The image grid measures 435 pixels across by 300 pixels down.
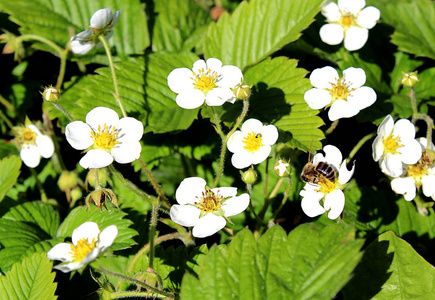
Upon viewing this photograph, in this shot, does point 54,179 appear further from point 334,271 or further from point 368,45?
point 368,45

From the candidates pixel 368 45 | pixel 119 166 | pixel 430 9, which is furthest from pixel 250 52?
pixel 430 9

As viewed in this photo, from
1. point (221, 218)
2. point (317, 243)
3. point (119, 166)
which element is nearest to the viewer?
point (317, 243)

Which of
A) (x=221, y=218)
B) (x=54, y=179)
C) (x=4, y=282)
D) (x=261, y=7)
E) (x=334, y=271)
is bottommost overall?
(x=54, y=179)

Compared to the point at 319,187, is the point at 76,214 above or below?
below

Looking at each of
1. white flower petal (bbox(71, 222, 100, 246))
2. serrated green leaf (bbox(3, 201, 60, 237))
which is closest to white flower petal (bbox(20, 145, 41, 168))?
serrated green leaf (bbox(3, 201, 60, 237))

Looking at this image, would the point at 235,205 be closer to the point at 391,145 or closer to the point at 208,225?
the point at 208,225

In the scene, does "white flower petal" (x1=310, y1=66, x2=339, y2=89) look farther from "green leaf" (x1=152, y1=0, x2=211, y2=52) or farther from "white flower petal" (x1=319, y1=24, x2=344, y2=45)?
"green leaf" (x1=152, y1=0, x2=211, y2=52)

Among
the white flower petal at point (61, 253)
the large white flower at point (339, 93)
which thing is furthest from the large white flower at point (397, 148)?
the white flower petal at point (61, 253)
